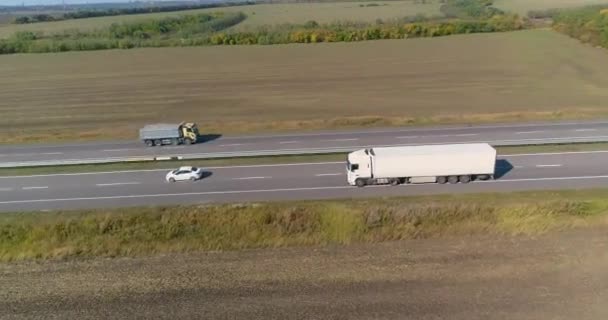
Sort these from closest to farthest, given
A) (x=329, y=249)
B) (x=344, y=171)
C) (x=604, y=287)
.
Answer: (x=604, y=287), (x=329, y=249), (x=344, y=171)

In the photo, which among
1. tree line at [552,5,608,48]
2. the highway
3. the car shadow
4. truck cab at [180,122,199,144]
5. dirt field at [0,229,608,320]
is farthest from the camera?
tree line at [552,5,608,48]

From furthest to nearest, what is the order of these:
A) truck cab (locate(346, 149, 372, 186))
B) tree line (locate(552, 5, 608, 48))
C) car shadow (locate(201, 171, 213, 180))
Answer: tree line (locate(552, 5, 608, 48)) < car shadow (locate(201, 171, 213, 180)) < truck cab (locate(346, 149, 372, 186))

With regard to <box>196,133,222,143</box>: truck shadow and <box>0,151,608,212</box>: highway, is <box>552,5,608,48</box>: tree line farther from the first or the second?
<box>196,133,222,143</box>: truck shadow

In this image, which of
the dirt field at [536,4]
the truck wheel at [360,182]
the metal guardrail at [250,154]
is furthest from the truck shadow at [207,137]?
the dirt field at [536,4]

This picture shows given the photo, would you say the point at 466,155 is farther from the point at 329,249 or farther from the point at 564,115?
the point at 564,115

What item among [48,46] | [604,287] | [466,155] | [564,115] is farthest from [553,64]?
[48,46]

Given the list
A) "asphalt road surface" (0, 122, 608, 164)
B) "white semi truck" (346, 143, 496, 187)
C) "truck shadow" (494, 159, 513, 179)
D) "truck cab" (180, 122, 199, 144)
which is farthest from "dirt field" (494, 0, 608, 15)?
"white semi truck" (346, 143, 496, 187)

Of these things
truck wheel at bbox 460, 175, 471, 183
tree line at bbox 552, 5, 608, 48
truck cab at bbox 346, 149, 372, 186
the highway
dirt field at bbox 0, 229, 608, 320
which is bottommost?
dirt field at bbox 0, 229, 608, 320
